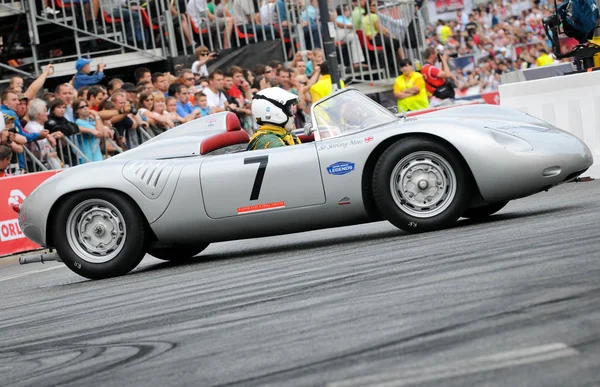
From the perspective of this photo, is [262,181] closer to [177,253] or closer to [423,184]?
[423,184]

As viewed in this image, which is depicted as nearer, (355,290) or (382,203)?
(355,290)

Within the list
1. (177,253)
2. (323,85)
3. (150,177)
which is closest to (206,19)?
(323,85)

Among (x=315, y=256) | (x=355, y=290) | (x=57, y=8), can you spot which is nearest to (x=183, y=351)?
(x=355, y=290)

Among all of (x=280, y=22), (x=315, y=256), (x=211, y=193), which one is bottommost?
(x=315, y=256)

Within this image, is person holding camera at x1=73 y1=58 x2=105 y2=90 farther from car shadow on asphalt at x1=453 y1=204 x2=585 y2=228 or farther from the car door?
car shadow on asphalt at x1=453 y1=204 x2=585 y2=228

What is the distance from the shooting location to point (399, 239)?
7930 mm

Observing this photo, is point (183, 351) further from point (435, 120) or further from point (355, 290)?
point (435, 120)

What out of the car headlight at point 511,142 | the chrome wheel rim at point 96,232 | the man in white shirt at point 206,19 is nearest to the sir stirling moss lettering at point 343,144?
the car headlight at point 511,142

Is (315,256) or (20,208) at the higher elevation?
(20,208)

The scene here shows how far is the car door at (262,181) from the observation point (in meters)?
8.16

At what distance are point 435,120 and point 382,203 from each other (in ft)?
2.48

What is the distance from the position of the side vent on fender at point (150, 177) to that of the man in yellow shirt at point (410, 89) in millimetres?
10386

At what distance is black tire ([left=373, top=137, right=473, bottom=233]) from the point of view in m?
7.87

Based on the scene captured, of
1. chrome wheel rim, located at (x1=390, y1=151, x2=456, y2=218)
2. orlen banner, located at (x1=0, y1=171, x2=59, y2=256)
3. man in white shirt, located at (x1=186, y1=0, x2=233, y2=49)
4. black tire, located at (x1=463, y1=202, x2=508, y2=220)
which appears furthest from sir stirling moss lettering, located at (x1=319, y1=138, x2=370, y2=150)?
man in white shirt, located at (x1=186, y1=0, x2=233, y2=49)
